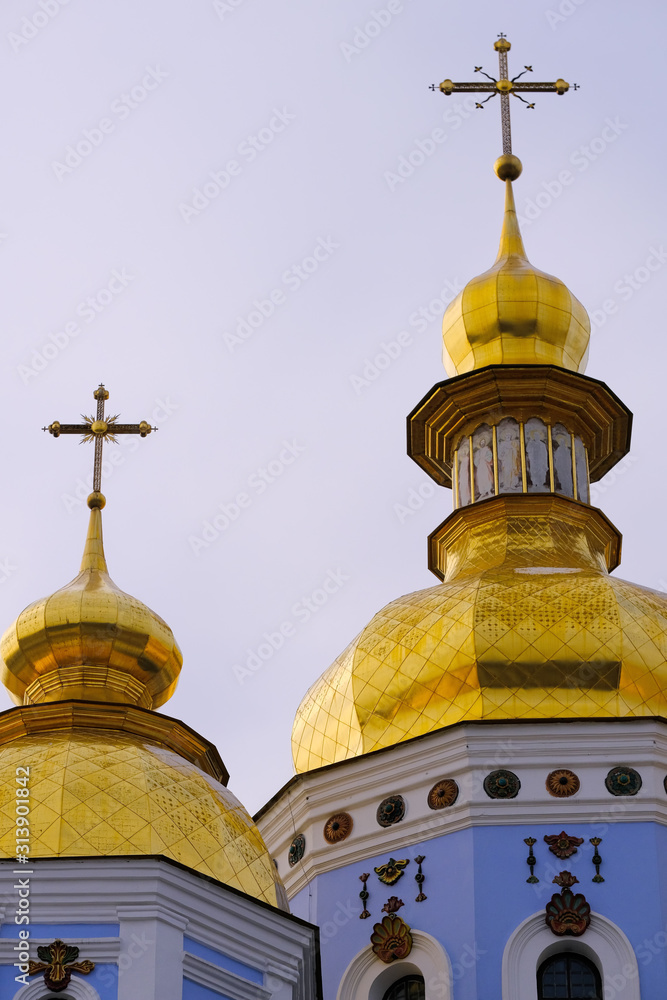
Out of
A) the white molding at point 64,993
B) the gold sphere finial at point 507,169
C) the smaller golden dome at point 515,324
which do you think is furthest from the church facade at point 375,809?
the gold sphere finial at point 507,169

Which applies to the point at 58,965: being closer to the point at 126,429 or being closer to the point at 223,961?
the point at 223,961

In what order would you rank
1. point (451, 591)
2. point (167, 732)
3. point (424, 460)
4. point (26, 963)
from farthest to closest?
point (424, 460) → point (451, 591) → point (167, 732) → point (26, 963)

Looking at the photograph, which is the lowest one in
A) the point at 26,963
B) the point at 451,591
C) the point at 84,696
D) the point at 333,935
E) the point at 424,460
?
the point at 26,963

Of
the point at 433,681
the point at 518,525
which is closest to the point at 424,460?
the point at 518,525

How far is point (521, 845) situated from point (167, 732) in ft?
9.61

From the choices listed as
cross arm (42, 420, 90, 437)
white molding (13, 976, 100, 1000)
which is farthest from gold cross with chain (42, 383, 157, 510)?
white molding (13, 976, 100, 1000)

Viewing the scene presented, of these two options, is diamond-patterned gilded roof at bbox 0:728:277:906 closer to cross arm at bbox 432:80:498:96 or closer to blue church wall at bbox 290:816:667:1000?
blue church wall at bbox 290:816:667:1000

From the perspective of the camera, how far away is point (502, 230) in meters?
26.7

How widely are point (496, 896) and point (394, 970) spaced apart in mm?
1024

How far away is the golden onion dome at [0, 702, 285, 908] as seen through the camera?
18.5 metres

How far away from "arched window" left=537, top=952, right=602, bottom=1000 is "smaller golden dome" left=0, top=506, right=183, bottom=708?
3.71 metres

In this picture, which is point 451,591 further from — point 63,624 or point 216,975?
point 216,975

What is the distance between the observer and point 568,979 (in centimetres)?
2045

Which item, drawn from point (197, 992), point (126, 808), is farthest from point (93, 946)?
point (126, 808)
